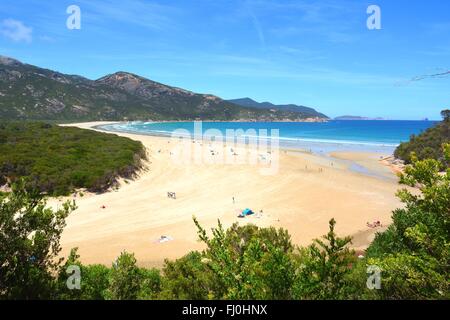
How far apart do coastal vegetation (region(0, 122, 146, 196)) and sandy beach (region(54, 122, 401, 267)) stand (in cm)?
147

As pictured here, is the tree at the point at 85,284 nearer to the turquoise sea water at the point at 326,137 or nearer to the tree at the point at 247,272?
the tree at the point at 247,272

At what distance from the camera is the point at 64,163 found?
110ft

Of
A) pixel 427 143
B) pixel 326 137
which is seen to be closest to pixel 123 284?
→ pixel 427 143

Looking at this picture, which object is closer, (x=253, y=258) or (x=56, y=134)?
(x=253, y=258)

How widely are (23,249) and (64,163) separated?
27.1 metres

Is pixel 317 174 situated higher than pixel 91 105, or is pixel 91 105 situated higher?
pixel 91 105

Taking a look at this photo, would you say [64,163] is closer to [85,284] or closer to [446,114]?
[85,284]

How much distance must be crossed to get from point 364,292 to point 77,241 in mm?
15672

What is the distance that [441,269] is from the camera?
6.42m

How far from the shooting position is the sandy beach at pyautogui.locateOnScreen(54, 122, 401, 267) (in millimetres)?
20484

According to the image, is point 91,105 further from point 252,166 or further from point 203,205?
point 203,205

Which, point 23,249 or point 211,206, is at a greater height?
point 23,249
